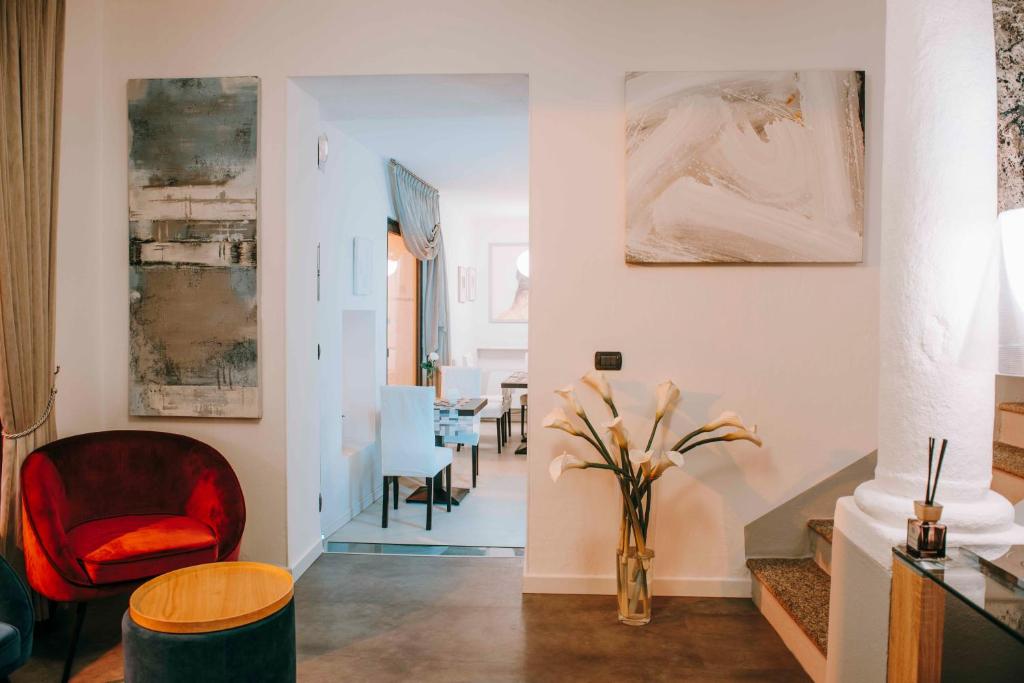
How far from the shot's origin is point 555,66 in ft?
10.3

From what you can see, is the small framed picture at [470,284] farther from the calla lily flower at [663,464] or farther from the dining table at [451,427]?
the calla lily flower at [663,464]

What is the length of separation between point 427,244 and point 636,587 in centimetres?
427

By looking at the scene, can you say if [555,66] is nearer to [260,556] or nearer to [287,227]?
[287,227]

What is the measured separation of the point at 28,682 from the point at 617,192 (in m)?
2.90

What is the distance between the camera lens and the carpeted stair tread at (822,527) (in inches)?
115

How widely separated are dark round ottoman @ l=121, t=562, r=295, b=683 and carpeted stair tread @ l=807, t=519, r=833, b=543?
7.07ft

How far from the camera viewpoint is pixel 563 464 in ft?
9.45

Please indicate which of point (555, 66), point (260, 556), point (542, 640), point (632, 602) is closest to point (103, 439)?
point (260, 556)

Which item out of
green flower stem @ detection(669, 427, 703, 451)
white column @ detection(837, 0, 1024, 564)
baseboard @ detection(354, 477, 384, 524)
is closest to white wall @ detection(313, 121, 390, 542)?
baseboard @ detection(354, 477, 384, 524)

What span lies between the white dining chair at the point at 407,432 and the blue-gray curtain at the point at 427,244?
1993mm

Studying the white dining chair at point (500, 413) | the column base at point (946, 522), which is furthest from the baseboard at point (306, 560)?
the white dining chair at point (500, 413)

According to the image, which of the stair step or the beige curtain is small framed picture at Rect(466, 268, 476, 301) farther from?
the stair step

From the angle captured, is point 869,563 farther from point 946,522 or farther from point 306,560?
point 306,560

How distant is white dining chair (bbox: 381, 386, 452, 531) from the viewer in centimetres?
438
